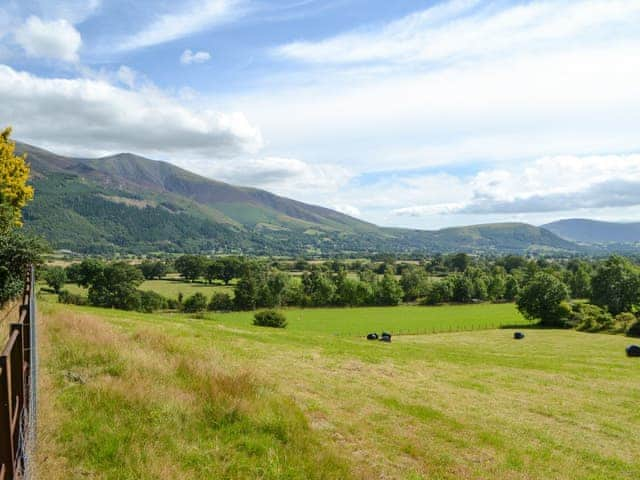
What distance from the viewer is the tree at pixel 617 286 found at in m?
95.9

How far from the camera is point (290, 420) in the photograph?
10.7 meters

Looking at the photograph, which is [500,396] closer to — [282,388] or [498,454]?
[498,454]

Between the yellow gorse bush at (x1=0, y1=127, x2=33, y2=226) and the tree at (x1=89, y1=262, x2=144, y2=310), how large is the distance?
6866 cm

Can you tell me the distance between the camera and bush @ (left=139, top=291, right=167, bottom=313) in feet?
339

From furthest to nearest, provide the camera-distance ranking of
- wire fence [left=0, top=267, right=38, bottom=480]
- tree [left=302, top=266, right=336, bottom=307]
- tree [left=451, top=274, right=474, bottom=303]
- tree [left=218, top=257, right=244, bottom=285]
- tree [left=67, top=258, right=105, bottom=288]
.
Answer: tree [left=218, top=257, right=244, bottom=285] → tree [left=451, top=274, right=474, bottom=303] → tree [left=302, top=266, right=336, bottom=307] → tree [left=67, top=258, right=105, bottom=288] → wire fence [left=0, top=267, right=38, bottom=480]

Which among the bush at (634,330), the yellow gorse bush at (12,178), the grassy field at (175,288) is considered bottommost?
the grassy field at (175,288)

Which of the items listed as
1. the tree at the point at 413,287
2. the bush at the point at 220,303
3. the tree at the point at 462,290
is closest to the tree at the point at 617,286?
the tree at the point at 462,290

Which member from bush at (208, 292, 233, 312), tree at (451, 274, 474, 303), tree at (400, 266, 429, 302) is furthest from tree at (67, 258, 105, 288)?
tree at (451, 274, 474, 303)

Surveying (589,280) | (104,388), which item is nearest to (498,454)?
(104,388)

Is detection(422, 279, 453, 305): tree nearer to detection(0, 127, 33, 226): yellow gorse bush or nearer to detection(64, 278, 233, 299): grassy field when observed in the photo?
detection(64, 278, 233, 299): grassy field

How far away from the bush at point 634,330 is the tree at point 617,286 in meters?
31.7

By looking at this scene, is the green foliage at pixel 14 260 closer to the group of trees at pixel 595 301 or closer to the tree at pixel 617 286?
the group of trees at pixel 595 301

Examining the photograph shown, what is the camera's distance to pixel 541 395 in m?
20.7

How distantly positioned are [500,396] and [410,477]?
38.6 ft
